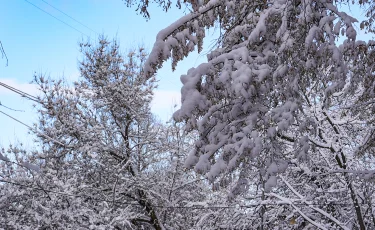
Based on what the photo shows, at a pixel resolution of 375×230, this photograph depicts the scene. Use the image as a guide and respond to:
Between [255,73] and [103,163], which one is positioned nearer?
[255,73]

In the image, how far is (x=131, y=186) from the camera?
10250 mm

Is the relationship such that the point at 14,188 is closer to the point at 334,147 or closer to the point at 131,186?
the point at 131,186

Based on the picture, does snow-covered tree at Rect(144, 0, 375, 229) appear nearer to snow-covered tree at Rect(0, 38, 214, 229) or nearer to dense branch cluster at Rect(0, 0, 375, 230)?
dense branch cluster at Rect(0, 0, 375, 230)

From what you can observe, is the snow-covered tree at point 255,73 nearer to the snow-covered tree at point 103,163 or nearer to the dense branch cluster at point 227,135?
the dense branch cluster at point 227,135

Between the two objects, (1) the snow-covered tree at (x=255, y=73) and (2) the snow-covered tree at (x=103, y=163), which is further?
(2) the snow-covered tree at (x=103, y=163)

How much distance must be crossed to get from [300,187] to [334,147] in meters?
1.33

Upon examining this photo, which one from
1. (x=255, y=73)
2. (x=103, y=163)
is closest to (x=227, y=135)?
A: (x=255, y=73)

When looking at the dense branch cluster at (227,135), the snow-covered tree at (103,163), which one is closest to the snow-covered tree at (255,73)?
the dense branch cluster at (227,135)

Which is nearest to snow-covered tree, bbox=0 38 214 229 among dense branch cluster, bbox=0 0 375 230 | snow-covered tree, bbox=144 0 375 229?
dense branch cluster, bbox=0 0 375 230

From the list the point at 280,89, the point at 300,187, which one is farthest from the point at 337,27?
the point at 300,187

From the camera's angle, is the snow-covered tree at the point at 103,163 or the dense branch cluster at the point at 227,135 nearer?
the dense branch cluster at the point at 227,135

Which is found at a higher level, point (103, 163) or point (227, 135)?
point (103, 163)

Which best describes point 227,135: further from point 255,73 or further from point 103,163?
point 103,163

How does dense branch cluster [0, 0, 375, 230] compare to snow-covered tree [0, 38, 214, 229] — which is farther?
snow-covered tree [0, 38, 214, 229]
